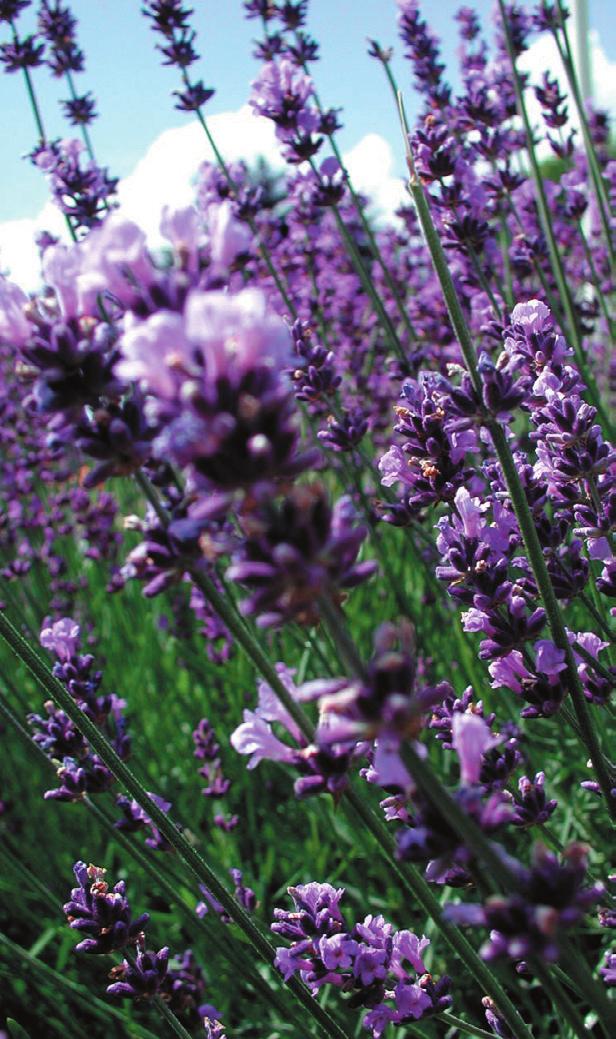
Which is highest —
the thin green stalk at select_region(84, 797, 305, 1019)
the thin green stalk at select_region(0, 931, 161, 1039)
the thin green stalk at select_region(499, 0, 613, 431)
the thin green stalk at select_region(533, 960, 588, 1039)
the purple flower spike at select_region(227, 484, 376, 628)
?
the thin green stalk at select_region(499, 0, 613, 431)

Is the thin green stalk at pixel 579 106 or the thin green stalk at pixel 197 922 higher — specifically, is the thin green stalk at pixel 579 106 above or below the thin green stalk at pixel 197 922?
above

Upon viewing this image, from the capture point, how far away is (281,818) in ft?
12.0

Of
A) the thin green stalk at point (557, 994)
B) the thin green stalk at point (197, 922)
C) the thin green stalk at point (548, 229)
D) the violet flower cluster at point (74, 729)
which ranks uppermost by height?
the thin green stalk at point (548, 229)

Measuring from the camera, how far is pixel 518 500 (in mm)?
1402

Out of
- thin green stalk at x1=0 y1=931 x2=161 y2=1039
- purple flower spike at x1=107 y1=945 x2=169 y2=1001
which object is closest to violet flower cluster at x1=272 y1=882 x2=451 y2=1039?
purple flower spike at x1=107 y1=945 x2=169 y2=1001

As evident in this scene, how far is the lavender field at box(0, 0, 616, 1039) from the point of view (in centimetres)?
92

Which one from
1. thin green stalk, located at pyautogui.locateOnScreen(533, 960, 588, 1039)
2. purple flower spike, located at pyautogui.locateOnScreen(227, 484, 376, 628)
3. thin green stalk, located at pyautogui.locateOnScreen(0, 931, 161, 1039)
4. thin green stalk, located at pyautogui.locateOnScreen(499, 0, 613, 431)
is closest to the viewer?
purple flower spike, located at pyautogui.locateOnScreen(227, 484, 376, 628)

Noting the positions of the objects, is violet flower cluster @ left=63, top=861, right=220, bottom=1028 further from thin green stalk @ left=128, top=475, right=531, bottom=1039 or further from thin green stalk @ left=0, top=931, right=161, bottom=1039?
thin green stalk @ left=128, top=475, right=531, bottom=1039

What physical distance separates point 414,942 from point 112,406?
1.16 meters

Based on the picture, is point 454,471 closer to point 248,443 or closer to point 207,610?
point 248,443

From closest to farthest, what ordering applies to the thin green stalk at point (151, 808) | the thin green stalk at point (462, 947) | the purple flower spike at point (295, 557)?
the purple flower spike at point (295, 557)
the thin green stalk at point (462, 947)
the thin green stalk at point (151, 808)

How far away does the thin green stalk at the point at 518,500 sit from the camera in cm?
128

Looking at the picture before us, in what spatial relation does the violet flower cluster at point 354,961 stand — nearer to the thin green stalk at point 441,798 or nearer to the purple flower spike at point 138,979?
the purple flower spike at point 138,979

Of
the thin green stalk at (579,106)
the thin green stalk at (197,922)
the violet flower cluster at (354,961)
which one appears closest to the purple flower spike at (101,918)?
the thin green stalk at (197,922)
